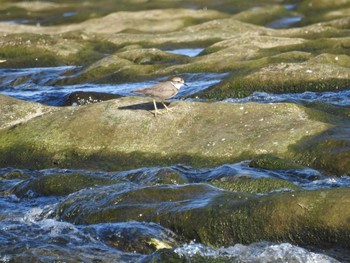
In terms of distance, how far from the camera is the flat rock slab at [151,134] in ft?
57.2

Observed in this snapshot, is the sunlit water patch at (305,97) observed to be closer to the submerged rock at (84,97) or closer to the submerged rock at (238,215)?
the submerged rock at (84,97)

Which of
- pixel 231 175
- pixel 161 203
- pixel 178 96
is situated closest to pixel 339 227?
pixel 161 203

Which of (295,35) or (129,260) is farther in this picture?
(295,35)

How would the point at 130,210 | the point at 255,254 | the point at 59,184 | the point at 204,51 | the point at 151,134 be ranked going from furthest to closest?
the point at 204,51
the point at 151,134
the point at 59,184
the point at 130,210
the point at 255,254

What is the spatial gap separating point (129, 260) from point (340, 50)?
78.8 ft

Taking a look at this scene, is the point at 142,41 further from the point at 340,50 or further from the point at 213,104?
the point at 213,104

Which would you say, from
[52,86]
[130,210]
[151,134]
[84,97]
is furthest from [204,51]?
[130,210]

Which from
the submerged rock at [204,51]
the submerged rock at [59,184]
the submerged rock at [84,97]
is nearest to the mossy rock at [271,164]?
the submerged rock at [59,184]

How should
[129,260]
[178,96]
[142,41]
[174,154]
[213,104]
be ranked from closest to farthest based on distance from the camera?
[129,260] → [174,154] → [213,104] → [178,96] → [142,41]

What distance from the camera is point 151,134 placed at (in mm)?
18328

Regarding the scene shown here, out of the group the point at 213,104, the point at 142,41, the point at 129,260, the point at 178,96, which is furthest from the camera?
the point at 142,41

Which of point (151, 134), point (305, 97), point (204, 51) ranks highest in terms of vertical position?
point (151, 134)

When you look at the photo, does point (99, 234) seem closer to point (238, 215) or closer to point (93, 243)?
point (93, 243)

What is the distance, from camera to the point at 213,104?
19125 millimetres
